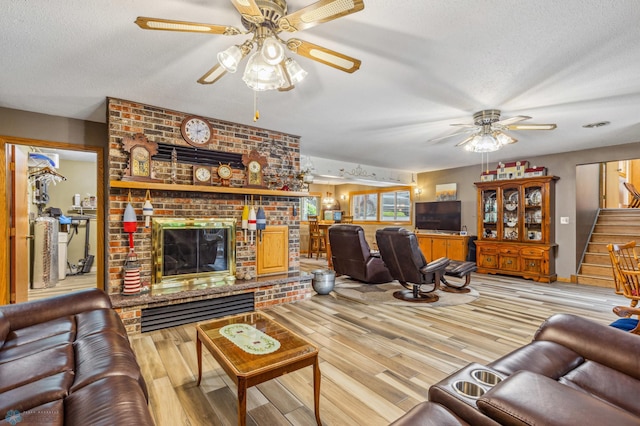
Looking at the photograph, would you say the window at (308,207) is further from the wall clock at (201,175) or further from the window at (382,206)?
the wall clock at (201,175)

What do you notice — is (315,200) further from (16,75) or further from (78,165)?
(16,75)

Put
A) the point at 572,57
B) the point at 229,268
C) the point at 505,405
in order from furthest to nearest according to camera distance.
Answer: the point at 229,268
the point at 572,57
the point at 505,405

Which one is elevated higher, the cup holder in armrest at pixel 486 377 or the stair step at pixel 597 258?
the cup holder in armrest at pixel 486 377

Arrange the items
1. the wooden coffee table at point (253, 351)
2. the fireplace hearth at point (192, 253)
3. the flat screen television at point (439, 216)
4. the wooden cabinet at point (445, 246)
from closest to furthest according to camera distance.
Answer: the wooden coffee table at point (253, 351)
the fireplace hearth at point (192, 253)
the wooden cabinet at point (445, 246)
the flat screen television at point (439, 216)

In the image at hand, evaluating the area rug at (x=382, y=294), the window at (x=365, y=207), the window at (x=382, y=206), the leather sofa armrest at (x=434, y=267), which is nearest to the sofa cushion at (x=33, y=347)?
the area rug at (x=382, y=294)

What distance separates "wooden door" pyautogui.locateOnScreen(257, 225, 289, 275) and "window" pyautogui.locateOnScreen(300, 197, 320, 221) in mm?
Answer: 5329

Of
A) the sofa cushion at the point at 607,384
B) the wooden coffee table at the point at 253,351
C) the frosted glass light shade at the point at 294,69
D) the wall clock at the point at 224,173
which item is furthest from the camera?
the wall clock at the point at 224,173

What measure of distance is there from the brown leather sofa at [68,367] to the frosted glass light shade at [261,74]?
5.43 feet

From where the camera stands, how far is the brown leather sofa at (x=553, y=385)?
2.78 feet

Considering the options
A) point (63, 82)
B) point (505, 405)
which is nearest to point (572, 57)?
point (505, 405)

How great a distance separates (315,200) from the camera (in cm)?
1051

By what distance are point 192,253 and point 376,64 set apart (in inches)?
116

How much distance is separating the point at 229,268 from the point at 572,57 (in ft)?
13.1

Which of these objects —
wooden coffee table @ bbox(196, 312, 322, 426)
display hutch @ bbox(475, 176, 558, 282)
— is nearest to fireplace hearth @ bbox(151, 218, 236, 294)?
wooden coffee table @ bbox(196, 312, 322, 426)
